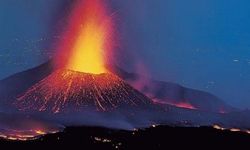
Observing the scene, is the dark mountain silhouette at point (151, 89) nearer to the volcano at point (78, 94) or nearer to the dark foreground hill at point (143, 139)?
the volcano at point (78, 94)

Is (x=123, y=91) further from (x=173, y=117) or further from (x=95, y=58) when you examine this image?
(x=95, y=58)

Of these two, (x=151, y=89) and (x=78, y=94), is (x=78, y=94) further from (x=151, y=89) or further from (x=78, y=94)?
(x=151, y=89)

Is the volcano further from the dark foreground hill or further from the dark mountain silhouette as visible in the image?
the dark foreground hill

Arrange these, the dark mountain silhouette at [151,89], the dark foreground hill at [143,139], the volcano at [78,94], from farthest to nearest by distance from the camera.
Result: the dark mountain silhouette at [151,89] < the volcano at [78,94] < the dark foreground hill at [143,139]

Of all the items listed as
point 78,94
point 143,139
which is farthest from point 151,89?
point 143,139

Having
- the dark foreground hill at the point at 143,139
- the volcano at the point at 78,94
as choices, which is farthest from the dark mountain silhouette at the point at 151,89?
the dark foreground hill at the point at 143,139

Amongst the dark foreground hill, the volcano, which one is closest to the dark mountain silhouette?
the volcano
